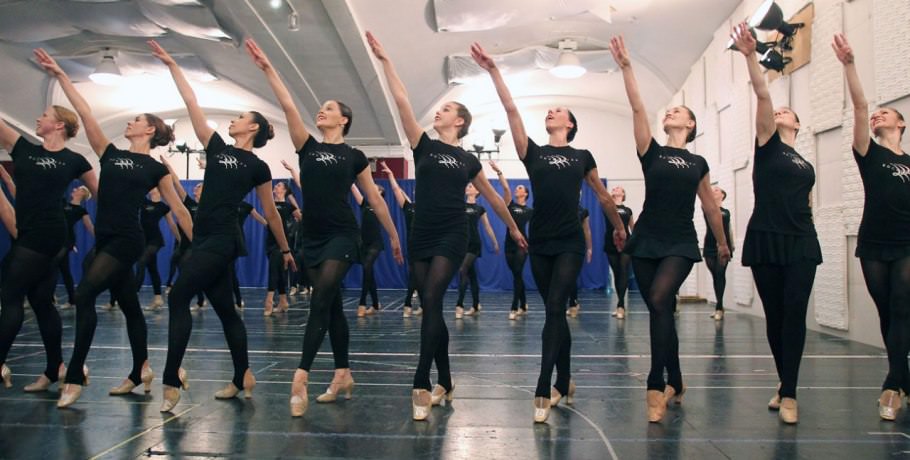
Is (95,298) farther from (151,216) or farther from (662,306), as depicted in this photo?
(151,216)

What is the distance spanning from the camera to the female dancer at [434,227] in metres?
3.20

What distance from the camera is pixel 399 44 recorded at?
10.4m

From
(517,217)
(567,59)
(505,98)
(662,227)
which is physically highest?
(567,59)

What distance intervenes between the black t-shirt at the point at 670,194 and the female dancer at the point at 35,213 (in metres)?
3.07

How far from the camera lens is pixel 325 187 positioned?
11.3 feet

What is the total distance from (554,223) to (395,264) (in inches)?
453

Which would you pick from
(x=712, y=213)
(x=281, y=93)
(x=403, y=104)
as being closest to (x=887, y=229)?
(x=712, y=213)

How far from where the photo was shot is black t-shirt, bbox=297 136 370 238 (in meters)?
3.43

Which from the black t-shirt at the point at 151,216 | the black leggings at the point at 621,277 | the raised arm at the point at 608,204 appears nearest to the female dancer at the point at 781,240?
the raised arm at the point at 608,204

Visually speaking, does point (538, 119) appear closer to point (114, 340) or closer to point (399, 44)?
point (399, 44)

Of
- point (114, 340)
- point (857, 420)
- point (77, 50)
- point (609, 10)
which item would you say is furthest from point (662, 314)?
point (77, 50)

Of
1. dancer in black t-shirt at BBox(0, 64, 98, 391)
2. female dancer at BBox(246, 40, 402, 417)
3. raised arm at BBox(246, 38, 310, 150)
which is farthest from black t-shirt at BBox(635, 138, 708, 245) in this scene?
dancer in black t-shirt at BBox(0, 64, 98, 391)

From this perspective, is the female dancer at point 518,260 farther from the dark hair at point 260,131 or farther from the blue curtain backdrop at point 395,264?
the blue curtain backdrop at point 395,264

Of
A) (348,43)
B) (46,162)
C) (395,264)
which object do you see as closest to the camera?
(46,162)
